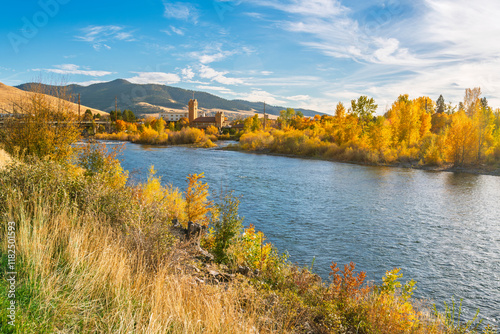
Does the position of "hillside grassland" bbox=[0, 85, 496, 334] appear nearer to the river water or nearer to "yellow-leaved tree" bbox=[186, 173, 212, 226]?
"yellow-leaved tree" bbox=[186, 173, 212, 226]

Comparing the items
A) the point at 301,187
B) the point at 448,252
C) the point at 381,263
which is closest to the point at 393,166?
the point at 301,187

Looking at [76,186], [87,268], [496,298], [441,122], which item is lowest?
[496,298]

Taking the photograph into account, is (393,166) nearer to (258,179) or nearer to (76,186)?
(258,179)

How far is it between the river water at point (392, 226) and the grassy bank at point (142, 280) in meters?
3.67

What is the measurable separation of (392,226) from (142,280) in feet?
47.2

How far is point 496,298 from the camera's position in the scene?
31.2 ft

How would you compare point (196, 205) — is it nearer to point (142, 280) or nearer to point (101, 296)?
point (142, 280)

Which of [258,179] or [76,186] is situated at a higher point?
[76,186]

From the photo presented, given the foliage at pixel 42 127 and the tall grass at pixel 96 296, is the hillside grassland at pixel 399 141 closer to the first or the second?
the foliage at pixel 42 127

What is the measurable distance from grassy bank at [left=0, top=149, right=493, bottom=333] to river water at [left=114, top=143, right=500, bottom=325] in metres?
3.67

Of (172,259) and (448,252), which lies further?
(448,252)

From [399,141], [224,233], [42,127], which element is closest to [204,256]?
[224,233]

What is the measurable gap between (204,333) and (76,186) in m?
5.47

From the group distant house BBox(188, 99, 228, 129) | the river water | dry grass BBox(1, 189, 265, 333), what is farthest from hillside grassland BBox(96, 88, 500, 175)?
distant house BBox(188, 99, 228, 129)
